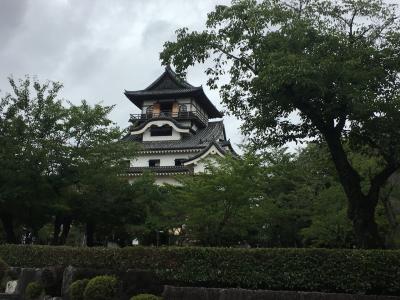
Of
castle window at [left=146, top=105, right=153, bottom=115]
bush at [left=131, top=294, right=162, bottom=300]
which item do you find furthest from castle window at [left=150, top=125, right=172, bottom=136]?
bush at [left=131, top=294, right=162, bottom=300]

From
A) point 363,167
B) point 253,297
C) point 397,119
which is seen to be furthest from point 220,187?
point 397,119

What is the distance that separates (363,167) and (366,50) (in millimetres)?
7363

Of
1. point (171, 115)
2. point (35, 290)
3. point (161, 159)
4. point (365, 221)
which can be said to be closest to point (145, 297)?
point (35, 290)

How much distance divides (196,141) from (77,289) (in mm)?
29379

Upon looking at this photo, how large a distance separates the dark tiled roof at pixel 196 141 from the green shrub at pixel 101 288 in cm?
2680

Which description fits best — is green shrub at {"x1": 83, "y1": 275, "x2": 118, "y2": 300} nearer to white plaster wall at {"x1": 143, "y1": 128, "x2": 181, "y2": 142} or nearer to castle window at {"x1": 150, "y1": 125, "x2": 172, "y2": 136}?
white plaster wall at {"x1": 143, "y1": 128, "x2": 181, "y2": 142}

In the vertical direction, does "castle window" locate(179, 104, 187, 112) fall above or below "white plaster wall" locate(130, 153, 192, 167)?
above

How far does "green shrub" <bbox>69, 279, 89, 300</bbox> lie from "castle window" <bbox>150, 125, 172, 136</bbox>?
30626mm

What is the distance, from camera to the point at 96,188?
22.6 m

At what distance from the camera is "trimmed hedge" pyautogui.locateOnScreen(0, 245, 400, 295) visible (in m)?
11.6

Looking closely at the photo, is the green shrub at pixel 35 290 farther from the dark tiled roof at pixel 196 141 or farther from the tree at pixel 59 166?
the dark tiled roof at pixel 196 141

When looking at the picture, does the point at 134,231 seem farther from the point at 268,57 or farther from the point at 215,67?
the point at 268,57

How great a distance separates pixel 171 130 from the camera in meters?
43.9

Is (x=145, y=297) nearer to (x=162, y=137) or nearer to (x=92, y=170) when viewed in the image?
(x=92, y=170)
